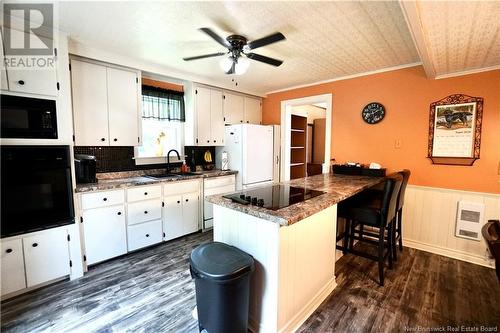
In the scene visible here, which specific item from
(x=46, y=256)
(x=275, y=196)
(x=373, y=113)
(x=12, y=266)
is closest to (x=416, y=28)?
(x=275, y=196)

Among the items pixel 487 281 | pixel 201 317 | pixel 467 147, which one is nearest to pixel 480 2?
Answer: pixel 467 147

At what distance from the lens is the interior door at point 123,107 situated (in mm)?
2803

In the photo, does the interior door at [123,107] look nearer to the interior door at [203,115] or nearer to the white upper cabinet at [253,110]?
the interior door at [203,115]

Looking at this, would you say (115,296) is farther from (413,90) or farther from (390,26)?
(413,90)

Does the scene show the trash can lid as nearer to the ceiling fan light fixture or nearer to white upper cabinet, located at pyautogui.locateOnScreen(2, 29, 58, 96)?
the ceiling fan light fixture

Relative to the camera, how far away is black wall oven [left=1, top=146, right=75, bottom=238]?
6.40ft

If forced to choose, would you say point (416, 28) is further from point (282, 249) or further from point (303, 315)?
point (303, 315)

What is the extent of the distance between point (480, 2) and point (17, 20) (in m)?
3.46

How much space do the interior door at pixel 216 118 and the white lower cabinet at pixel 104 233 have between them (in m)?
1.85

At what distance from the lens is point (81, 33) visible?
86.9 inches

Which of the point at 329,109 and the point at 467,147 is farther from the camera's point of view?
the point at 329,109

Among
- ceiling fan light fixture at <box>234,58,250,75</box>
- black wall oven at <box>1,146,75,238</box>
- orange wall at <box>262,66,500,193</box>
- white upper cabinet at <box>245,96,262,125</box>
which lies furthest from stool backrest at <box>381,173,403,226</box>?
black wall oven at <box>1,146,75,238</box>

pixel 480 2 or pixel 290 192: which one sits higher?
pixel 480 2
